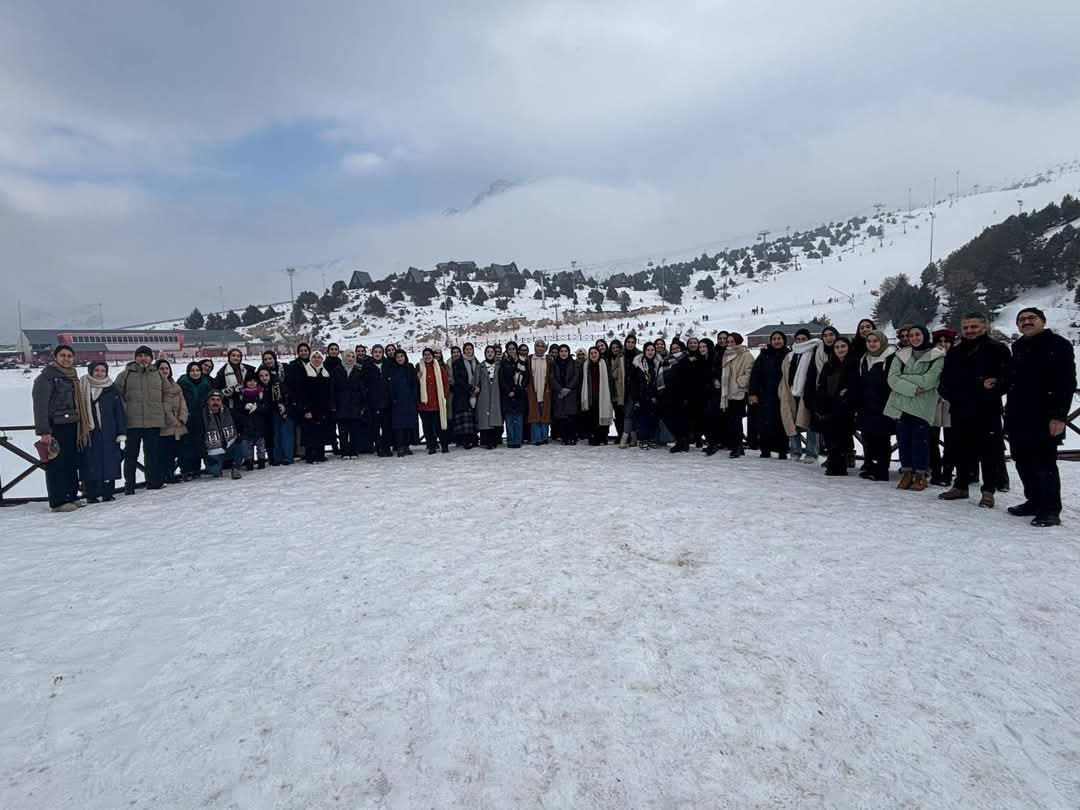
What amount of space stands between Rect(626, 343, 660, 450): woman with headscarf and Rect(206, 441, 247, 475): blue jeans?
574cm

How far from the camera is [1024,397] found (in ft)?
15.6

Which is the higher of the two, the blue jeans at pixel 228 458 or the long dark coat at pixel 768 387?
the long dark coat at pixel 768 387

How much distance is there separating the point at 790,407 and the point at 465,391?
4.79 m

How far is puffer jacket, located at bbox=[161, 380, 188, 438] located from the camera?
23.4 ft

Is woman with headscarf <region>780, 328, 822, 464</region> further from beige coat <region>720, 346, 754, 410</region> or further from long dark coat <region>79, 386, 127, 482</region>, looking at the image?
long dark coat <region>79, 386, 127, 482</region>

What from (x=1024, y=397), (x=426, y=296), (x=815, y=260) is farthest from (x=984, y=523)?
(x=815, y=260)

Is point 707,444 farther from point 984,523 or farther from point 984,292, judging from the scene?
point 984,292

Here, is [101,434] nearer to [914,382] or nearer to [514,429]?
[514,429]

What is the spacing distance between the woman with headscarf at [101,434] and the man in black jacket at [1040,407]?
362 inches

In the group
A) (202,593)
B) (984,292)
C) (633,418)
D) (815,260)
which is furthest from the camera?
(815,260)

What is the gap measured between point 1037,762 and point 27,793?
4055mm

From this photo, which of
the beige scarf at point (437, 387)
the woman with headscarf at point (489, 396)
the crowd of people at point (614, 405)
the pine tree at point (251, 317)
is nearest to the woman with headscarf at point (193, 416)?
the crowd of people at point (614, 405)

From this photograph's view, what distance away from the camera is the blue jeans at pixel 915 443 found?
5910mm

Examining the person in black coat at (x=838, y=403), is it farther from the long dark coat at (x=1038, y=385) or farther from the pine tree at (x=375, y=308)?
the pine tree at (x=375, y=308)
